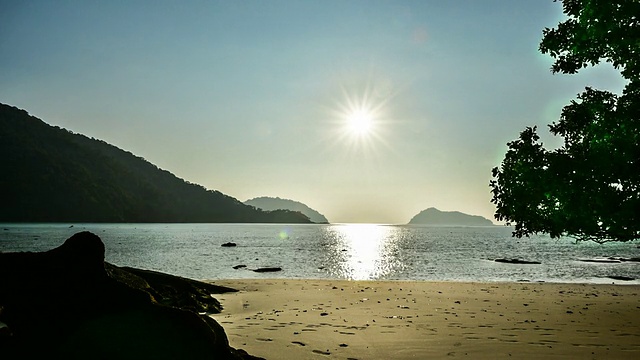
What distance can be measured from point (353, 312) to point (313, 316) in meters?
2.01

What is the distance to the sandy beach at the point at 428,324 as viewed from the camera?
11.7 m

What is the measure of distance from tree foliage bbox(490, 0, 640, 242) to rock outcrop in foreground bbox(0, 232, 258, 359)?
1383 cm

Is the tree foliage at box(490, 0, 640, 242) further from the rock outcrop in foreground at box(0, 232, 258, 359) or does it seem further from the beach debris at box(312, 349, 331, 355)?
the rock outcrop in foreground at box(0, 232, 258, 359)

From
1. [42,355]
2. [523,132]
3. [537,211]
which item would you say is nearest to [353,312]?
[537,211]

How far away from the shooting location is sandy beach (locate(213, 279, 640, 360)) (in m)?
11.7

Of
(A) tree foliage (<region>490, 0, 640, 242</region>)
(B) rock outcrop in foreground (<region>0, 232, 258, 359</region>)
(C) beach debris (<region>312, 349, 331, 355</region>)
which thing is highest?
(A) tree foliage (<region>490, 0, 640, 242</region>)

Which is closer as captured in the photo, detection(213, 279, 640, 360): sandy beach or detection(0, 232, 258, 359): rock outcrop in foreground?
detection(0, 232, 258, 359): rock outcrop in foreground

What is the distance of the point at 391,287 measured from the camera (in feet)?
95.9

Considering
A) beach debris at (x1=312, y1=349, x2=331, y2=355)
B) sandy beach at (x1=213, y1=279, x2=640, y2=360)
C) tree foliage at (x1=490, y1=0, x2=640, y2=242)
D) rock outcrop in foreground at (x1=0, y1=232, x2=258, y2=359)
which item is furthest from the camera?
tree foliage at (x1=490, y1=0, x2=640, y2=242)

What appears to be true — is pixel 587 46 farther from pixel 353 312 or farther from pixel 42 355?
pixel 42 355

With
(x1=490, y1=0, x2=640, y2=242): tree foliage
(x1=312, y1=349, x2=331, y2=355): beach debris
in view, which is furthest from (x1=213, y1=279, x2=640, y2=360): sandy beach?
(x1=490, y1=0, x2=640, y2=242): tree foliage

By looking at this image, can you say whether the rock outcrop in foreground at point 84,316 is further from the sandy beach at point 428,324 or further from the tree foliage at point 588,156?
the tree foliage at point 588,156

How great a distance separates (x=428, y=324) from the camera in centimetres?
1559

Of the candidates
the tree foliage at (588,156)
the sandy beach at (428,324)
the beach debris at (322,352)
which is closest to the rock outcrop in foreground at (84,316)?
the beach debris at (322,352)
